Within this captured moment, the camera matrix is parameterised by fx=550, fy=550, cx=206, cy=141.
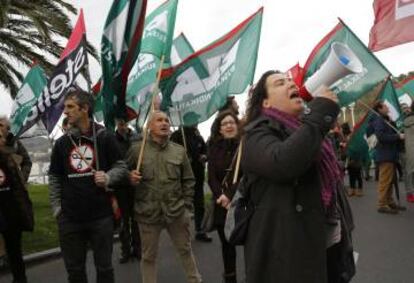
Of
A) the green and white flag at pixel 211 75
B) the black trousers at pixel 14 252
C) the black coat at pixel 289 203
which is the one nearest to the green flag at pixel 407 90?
the green and white flag at pixel 211 75

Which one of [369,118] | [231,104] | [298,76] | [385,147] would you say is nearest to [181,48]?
[231,104]

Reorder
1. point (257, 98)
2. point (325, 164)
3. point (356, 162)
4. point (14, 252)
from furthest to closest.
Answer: point (356, 162) < point (14, 252) < point (257, 98) < point (325, 164)

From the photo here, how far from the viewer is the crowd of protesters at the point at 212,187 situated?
2432 millimetres

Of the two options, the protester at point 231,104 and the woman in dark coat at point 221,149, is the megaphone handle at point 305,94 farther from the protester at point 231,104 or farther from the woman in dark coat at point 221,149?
the protester at point 231,104

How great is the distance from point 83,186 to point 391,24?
324cm

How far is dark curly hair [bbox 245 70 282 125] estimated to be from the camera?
2.79 m

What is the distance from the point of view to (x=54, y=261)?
7.28 metres

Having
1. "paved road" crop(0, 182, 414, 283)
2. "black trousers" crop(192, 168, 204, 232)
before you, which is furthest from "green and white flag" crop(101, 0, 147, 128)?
"black trousers" crop(192, 168, 204, 232)

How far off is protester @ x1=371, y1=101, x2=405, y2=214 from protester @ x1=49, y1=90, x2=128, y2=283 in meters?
5.77

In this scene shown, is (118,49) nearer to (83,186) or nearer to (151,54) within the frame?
(151,54)

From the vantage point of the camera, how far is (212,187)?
562 centimetres

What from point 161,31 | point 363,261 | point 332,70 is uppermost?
point 161,31

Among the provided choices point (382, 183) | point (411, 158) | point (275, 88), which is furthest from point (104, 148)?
point (382, 183)

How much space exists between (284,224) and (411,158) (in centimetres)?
616
